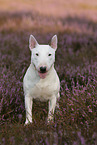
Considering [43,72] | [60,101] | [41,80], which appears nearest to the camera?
[43,72]

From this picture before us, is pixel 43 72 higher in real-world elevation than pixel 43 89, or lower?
higher

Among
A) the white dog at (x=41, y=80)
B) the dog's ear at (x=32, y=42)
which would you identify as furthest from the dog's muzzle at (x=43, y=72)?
the dog's ear at (x=32, y=42)

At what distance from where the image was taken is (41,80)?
3.05 m

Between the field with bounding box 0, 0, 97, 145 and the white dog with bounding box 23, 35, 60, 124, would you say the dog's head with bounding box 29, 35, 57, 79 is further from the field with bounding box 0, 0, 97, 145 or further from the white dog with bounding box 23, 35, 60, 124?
the field with bounding box 0, 0, 97, 145

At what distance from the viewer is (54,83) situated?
3.11 m

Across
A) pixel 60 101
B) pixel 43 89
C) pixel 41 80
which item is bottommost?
pixel 60 101

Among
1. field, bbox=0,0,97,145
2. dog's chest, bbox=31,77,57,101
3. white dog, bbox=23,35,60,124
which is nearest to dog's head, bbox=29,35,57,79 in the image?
white dog, bbox=23,35,60,124

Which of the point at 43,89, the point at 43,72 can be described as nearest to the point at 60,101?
the point at 43,89

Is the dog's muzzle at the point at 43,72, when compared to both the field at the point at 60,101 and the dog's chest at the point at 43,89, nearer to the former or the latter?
the dog's chest at the point at 43,89

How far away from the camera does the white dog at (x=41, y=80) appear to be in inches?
114

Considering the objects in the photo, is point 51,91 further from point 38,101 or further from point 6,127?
point 6,127

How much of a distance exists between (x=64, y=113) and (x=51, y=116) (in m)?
0.20

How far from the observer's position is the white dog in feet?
9.49

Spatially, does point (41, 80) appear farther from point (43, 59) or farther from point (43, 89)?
point (43, 59)
